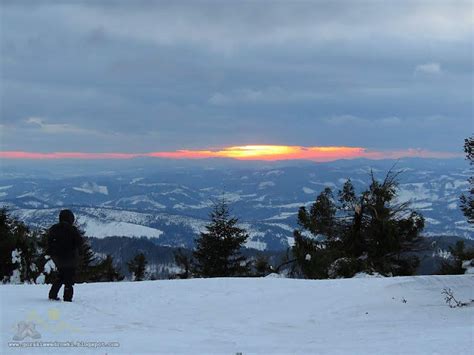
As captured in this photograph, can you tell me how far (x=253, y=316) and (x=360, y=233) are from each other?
60.1ft

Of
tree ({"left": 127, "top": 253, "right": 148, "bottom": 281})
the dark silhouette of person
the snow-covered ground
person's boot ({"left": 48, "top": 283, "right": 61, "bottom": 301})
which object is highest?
the dark silhouette of person

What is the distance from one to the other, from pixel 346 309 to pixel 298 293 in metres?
2.28

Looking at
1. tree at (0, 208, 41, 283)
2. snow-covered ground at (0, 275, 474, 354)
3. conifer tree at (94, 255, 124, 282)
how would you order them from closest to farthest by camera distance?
snow-covered ground at (0, 275, 474, 354)
tree at (0, 208, 41, 283)
conifer tree at (94, 255, 124, 282)

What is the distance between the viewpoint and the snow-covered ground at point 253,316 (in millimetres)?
8336

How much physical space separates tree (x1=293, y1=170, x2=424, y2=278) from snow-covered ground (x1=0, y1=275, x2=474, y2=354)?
10.9m

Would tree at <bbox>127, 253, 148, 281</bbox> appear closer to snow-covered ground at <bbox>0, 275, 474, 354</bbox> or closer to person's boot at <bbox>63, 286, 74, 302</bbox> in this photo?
snow-covered ground at <bbox>0, 275, 474, 354</bbox>

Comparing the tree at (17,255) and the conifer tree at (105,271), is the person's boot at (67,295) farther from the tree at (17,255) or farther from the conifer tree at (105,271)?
the conifer tree at (105,271)

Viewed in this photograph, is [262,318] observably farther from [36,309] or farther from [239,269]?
[239,269]

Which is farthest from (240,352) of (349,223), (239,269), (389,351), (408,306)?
(239,269)

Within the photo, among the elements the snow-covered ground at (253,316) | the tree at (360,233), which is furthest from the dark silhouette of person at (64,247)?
the tree at (360,233)

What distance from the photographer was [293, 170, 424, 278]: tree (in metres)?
28.2

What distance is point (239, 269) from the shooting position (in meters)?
39.0

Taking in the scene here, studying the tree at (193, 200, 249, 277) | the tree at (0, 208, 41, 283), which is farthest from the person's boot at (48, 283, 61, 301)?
the tree at (193, 200, 249, 277)

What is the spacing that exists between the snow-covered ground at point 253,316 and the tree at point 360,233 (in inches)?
431
